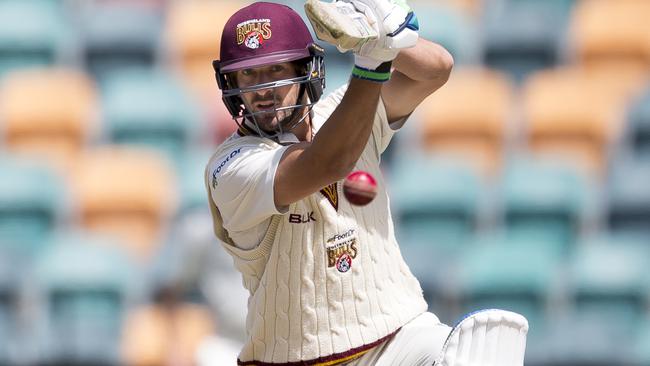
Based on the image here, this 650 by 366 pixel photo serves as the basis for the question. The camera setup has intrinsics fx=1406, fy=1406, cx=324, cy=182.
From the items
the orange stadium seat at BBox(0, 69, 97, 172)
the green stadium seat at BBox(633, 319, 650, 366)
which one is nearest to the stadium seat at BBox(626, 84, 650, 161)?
the green stadium seat at BBox(633, 319, 650, 366)

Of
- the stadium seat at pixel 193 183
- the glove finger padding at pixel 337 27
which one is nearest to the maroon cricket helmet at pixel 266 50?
the glove finger padding at pixel 337 27

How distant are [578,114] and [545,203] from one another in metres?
0.69

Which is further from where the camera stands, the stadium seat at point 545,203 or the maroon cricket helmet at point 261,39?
the stadium seat at point 545,203

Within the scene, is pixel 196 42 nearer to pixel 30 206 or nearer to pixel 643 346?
pixel 30 206

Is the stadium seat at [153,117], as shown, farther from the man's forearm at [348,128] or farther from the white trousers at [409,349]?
the man's forearm at [348,128]

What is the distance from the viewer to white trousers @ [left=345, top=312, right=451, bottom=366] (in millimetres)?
3332

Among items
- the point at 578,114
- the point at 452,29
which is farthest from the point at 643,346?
the point at 452,29

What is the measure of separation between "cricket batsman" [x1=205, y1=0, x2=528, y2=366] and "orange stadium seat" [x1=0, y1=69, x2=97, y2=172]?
4.46 meters

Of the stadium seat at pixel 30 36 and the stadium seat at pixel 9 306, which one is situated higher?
the stadium seat at pixel 30 36

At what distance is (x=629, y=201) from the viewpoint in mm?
6766

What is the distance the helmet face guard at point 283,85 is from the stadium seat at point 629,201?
370cm

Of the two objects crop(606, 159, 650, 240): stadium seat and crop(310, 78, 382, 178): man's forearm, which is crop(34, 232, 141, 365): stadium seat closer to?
crop(606, 159, 650, 240): stadium seat

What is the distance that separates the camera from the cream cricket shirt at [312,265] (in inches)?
129

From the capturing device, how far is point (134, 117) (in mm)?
7668
